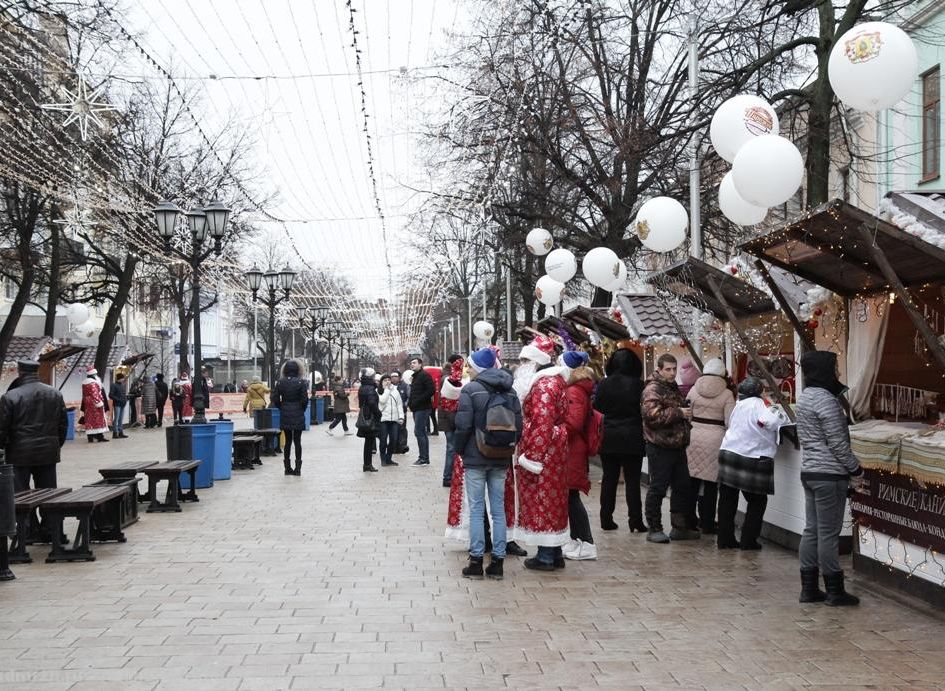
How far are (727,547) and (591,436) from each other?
185cm

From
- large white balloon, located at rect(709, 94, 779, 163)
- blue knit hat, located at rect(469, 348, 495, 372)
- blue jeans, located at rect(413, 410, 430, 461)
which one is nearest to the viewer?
blue knit hat, located at rect(469, 348, 495, 372)

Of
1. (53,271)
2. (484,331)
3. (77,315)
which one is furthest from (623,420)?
(77,315)

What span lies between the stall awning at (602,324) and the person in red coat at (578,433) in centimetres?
793

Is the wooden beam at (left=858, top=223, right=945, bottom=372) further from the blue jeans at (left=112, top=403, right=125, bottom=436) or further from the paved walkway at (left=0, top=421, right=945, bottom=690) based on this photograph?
the blue jeans at (left=112, top=403, right=125, bottom=436)

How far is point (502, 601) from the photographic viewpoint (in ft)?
25.1

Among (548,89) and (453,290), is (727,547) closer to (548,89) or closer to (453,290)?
(548,89)

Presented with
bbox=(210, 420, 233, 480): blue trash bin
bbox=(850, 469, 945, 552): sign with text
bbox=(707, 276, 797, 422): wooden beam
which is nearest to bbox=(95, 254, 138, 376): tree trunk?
bbox=(210, 420, 233, 480): blue trash bin

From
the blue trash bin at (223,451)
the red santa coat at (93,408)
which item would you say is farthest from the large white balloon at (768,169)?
the red santa coat at (93,408)

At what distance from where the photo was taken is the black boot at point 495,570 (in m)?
8.56

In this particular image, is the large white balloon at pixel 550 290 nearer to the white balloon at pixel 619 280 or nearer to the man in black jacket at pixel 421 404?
the man in black jacket at pixel 421 404

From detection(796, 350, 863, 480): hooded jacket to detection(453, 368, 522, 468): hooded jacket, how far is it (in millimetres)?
2280

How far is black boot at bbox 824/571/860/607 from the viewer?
7.41 metres

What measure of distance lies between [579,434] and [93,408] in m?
21.0

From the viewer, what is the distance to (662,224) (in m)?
13.7
